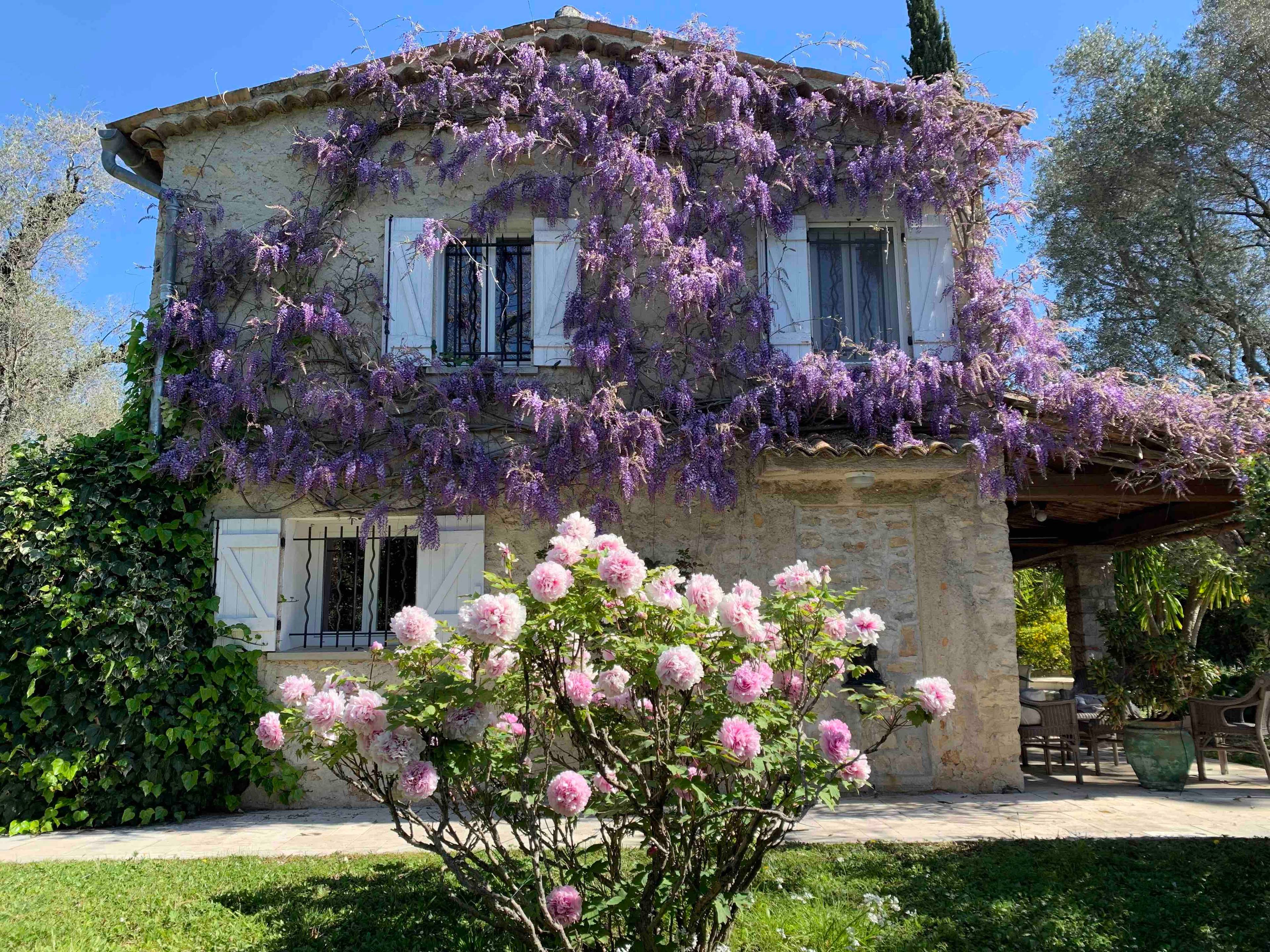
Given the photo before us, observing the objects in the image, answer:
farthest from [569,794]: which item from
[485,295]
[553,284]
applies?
[485,295]

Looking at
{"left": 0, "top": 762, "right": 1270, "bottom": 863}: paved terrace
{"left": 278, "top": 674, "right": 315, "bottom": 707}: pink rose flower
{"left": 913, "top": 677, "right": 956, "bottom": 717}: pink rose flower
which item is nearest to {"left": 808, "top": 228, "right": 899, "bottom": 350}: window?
{"left": 0, "top": 762, "right": 1270, "bottom": 863}: paved terrace

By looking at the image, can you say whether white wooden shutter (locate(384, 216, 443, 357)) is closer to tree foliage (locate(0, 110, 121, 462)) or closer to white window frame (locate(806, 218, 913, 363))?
white window frame (locate(806, 218, 913, 363))

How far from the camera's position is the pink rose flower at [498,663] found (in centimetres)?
262

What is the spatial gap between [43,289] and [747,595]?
13.0 meters

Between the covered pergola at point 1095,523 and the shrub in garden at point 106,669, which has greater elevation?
the covered pergola at point 1095,523

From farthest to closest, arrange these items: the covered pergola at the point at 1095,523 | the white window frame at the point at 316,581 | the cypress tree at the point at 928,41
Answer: the cypress tree at the point at 928,41 → the covered pergola at the point at 1095,523 → the white window frame at the point at 316,581

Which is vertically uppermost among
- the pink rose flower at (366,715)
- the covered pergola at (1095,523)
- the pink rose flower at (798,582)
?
the covered pergola at (1095,523)

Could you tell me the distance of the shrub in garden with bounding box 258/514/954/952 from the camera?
2.50 m

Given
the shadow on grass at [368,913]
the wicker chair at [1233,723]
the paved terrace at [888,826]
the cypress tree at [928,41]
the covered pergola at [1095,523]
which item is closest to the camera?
the shadow on grass at [368,913]

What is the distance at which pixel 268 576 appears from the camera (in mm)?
6445

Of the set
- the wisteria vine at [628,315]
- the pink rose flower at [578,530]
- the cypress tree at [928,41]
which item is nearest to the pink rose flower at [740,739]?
the pink rose flower at [578,530]

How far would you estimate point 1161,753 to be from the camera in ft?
22.0

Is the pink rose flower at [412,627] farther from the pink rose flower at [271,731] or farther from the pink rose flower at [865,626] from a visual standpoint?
the pink rose flower at [865,626]

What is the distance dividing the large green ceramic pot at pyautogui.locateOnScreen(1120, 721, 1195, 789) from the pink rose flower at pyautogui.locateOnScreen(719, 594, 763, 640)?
18.2ft
